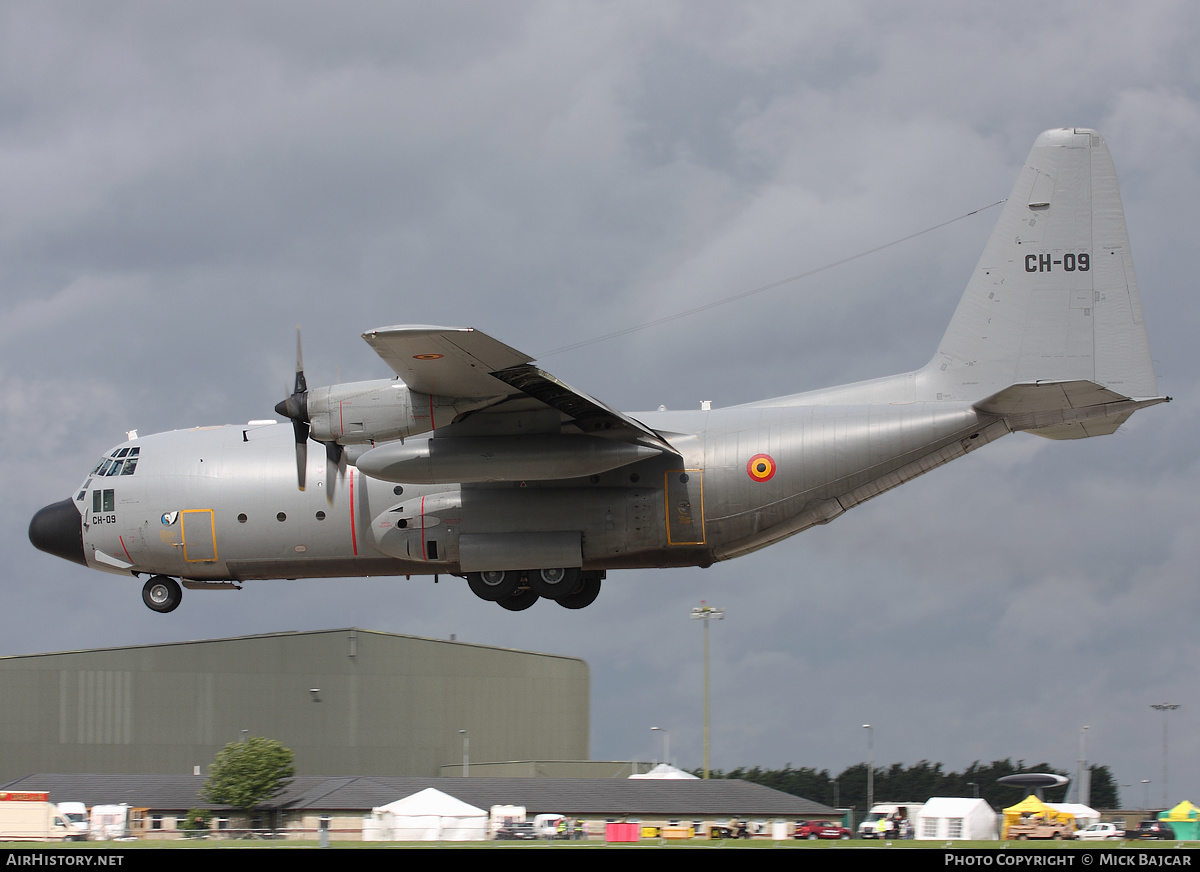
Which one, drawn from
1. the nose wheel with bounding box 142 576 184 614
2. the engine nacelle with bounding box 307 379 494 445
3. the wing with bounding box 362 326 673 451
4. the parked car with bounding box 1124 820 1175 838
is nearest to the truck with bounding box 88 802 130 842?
the nose wheel with bounding box 142 576 184 614

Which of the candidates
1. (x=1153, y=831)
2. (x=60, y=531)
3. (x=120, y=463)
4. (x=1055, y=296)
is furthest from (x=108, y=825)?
(x=1153, y=831)

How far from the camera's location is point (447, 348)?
19641mm

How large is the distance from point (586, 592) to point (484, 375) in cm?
597

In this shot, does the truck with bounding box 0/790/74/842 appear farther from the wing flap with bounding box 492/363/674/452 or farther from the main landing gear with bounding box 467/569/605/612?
the wing flap with bounding box 492/363/674/452

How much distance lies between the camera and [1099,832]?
28.7 m

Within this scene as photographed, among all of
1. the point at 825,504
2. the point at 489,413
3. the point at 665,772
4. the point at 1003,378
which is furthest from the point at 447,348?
the point at 665,772

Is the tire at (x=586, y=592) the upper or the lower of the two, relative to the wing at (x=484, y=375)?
lower

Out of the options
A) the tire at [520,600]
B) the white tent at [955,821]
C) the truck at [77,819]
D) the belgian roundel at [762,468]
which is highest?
the belgian roundel at [762,468]

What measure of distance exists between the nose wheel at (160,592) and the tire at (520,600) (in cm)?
680

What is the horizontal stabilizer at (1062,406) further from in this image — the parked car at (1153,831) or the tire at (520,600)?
the parked car at (1153,831)

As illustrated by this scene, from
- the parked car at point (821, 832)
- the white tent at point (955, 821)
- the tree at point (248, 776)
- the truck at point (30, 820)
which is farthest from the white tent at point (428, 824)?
the tree at point (248, 776)

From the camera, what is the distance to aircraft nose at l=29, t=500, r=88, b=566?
1015 inches

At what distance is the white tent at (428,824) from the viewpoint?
24719mm

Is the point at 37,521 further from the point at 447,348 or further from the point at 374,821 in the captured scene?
the point at 447,348
